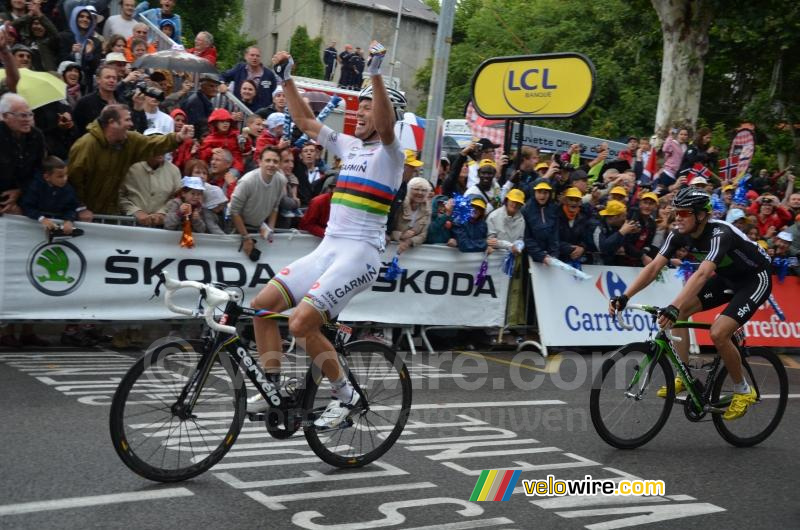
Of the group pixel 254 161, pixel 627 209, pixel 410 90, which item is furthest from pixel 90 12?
pixel 410 90

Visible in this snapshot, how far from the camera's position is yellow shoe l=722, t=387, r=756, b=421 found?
7586 millimetres

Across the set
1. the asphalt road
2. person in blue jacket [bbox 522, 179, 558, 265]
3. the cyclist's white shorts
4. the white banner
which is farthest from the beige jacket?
the cyclist's white shorts

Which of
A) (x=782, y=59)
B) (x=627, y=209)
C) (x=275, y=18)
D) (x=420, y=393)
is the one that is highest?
(x=275, y=18)

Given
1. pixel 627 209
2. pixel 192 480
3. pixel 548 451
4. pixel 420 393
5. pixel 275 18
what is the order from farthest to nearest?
pixel 275 18 < pixel 627 209 < pixel 420 393 < pixel 548 451 < pixel 192 480

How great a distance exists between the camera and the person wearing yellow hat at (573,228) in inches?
474

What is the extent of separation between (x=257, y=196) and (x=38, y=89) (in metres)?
2.43

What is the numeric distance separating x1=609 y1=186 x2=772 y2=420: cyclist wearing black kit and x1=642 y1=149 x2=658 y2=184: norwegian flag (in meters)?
9.61

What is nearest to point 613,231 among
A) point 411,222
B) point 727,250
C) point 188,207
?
point 411,222

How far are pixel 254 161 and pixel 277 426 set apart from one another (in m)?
6.59

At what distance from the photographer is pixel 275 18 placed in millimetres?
56688

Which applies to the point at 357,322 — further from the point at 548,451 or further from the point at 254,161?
the point at 548,451

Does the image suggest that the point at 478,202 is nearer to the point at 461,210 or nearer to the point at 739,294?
the point at 461,210

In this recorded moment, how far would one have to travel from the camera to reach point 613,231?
12.7m

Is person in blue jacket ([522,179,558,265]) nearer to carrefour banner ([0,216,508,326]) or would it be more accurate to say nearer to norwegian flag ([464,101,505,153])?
carrefour banner ([0,216,508,326])
